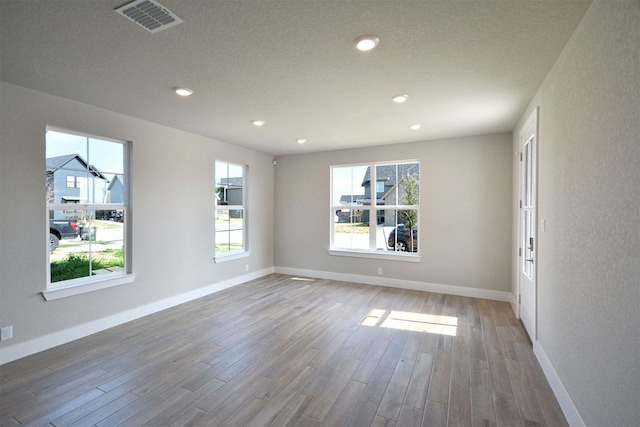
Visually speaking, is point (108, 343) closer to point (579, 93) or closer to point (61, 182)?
point (61, 182)

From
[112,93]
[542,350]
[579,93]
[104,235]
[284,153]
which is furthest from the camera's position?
[284,153]

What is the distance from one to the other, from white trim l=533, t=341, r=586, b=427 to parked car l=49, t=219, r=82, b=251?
4511mm

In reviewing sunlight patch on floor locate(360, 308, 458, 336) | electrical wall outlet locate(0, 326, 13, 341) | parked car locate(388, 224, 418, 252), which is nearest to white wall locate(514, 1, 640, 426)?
sunlight patch on floor locate(360, 308, 458, 336)

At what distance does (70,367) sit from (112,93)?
8.26ft

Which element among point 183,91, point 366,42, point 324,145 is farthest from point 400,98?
point 324,145

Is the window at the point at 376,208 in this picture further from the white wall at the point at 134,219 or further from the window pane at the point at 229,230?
the window pane at the point at 229,230

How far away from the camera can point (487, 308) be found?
4.19 metres

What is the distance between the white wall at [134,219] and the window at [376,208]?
5.04 feet

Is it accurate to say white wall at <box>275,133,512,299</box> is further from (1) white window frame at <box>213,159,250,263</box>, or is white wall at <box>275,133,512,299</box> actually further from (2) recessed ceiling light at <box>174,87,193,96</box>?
(2) recessed ceiling light at <box>174,87,193,96</box>

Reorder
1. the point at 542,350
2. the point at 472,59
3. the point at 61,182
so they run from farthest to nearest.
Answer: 1. the point at 61,182
2. the point at 542,350
3. the point at 472,59

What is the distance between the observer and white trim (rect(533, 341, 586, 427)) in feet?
6.09

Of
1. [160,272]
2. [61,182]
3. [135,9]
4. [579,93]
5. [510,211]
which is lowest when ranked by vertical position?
[160,272]

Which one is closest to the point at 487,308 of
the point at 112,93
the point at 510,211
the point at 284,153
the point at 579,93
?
the point at 510,211

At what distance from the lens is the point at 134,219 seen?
3.79 meters
